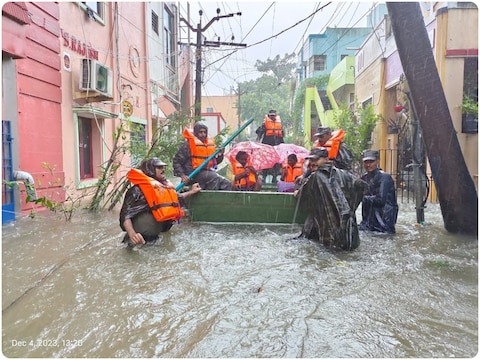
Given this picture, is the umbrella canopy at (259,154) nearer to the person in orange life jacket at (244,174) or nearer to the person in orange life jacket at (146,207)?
the person in orange life jacket at (244,174)

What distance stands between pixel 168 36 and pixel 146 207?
1497cm

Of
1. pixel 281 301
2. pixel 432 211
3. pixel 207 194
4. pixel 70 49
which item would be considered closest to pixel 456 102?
pixel 432 211

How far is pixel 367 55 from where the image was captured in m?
15.7

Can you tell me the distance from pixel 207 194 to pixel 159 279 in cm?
229

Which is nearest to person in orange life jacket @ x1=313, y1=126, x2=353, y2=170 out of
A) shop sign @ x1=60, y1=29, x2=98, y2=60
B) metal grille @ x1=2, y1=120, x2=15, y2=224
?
metal grille @ x1=2, y1=120, x2=15, y2=224

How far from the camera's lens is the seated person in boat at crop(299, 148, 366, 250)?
486cm

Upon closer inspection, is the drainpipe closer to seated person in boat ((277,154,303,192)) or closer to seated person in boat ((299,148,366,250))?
seated person in boat ((277,154,303,192))

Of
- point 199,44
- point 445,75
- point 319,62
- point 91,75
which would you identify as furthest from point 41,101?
point 319,62

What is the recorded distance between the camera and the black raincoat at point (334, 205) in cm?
486

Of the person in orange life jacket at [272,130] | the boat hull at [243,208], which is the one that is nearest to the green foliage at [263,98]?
the person in orange life jacket at [272,130]

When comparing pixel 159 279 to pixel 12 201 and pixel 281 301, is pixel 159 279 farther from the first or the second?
pixel 12 201

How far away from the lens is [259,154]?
27.0ft

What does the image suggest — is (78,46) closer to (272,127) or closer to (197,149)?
(197,149)

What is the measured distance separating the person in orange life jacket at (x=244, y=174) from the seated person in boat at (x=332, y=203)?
2246 millimetres
